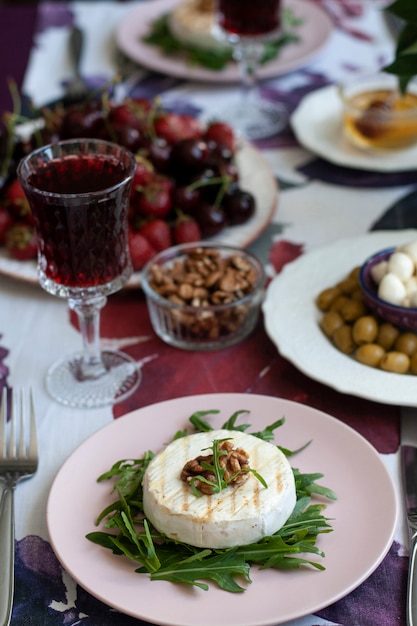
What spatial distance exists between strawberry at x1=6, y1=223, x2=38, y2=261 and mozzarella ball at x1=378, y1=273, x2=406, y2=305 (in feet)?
2.03

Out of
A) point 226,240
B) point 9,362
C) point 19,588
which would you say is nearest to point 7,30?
point 226,240

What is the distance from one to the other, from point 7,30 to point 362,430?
71.1 inches

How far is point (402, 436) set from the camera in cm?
118

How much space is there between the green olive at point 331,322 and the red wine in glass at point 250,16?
898 millimetres

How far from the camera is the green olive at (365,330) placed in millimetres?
1271

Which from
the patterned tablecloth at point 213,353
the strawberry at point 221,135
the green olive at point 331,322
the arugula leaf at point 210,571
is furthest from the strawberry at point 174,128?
the arugula leaf at point 210,571

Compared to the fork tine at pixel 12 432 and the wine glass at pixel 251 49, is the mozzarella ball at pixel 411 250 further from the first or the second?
the wine glass at pixel 251 49

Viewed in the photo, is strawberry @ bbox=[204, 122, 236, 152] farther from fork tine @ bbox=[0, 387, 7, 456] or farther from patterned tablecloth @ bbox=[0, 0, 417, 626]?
fork tine @ bbox=[0, 387, 7, 456]

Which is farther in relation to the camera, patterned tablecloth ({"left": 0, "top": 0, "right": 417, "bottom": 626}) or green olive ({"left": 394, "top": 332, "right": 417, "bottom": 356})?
green olive ({"left": 394, "top": 332, "right": 417, "bottom": 356})

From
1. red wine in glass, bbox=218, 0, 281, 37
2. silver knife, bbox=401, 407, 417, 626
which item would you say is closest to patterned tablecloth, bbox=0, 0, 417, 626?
silver knife, bbox=401, 407, 417, 626

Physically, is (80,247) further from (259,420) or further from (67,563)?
(67,563)

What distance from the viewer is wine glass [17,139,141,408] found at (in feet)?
3.79

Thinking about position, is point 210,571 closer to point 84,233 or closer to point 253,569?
point 253,569

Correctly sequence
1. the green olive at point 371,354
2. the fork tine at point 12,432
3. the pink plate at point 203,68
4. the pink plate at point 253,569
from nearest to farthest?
1. the pink plate at point 253,569
2. the fork tine at point 12,432
3. the green olive at point 371,354
4. the pink plate at point 203,68
